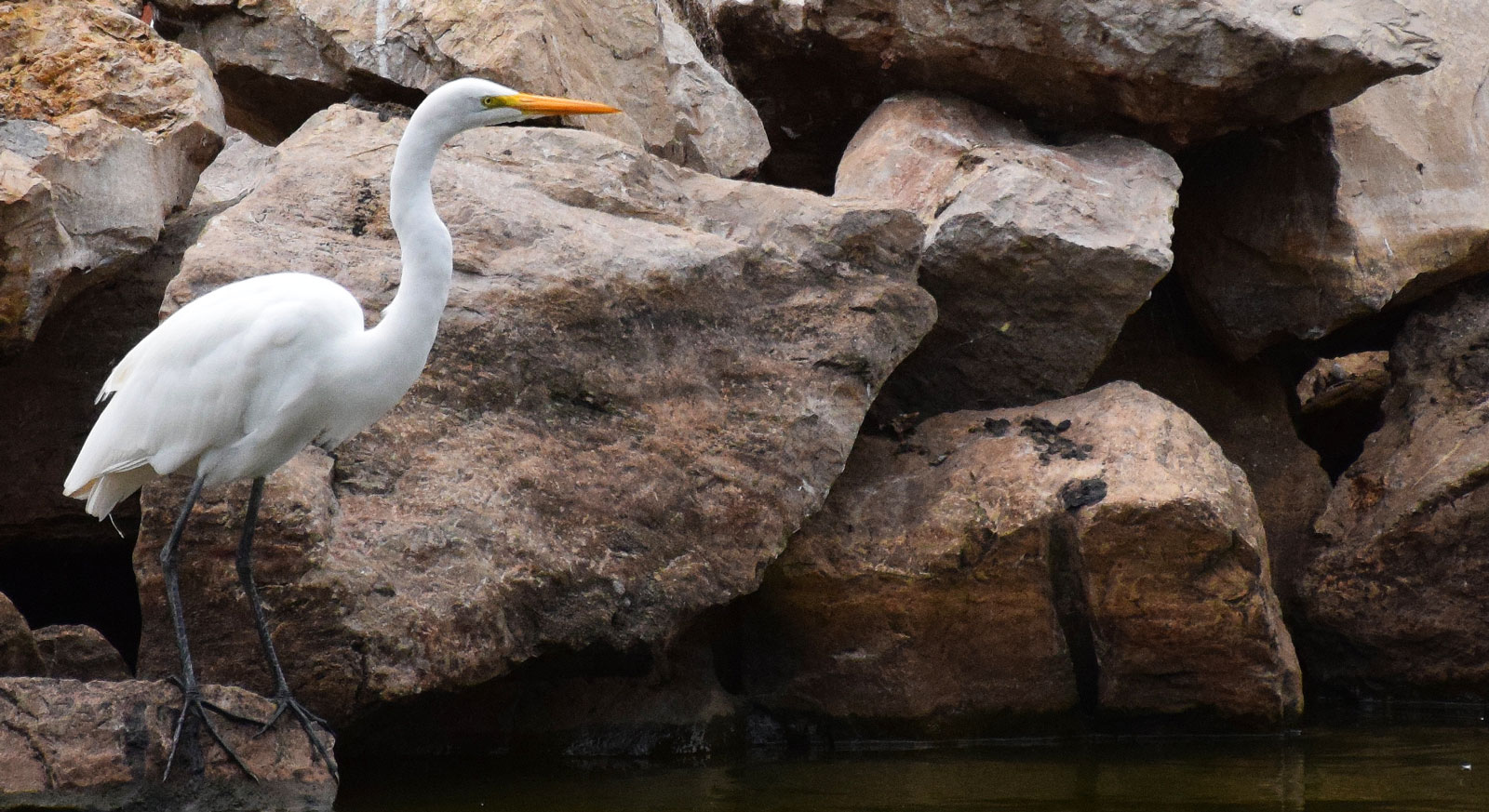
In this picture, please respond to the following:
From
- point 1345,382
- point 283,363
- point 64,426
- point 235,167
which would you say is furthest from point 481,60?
point 1345,382

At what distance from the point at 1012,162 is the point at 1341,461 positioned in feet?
9.27

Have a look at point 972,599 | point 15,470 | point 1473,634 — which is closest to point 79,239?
point 15,470

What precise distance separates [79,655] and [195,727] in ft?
3.35

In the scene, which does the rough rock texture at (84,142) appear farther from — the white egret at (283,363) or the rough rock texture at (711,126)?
the rough rock texture at (711,126)

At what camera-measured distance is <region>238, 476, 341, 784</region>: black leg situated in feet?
12.8

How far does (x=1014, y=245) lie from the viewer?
18.6 feet

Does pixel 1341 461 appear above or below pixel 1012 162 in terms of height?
below

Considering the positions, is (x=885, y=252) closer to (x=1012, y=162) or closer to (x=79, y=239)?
(x=1012, y=162)

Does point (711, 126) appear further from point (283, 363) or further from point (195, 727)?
point (195, 727)

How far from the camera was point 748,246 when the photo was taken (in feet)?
17.6

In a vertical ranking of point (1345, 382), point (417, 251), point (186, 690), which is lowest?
point (186, 690)

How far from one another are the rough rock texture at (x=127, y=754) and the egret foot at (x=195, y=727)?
0.02 m

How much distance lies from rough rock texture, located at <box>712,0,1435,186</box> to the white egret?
278 centimetres

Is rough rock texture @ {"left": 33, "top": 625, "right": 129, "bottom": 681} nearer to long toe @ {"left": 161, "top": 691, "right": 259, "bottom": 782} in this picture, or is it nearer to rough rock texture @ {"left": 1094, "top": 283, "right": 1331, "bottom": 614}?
long toe @ {"left": 161, "top": 691, "right": 259, "bottom": 782}
